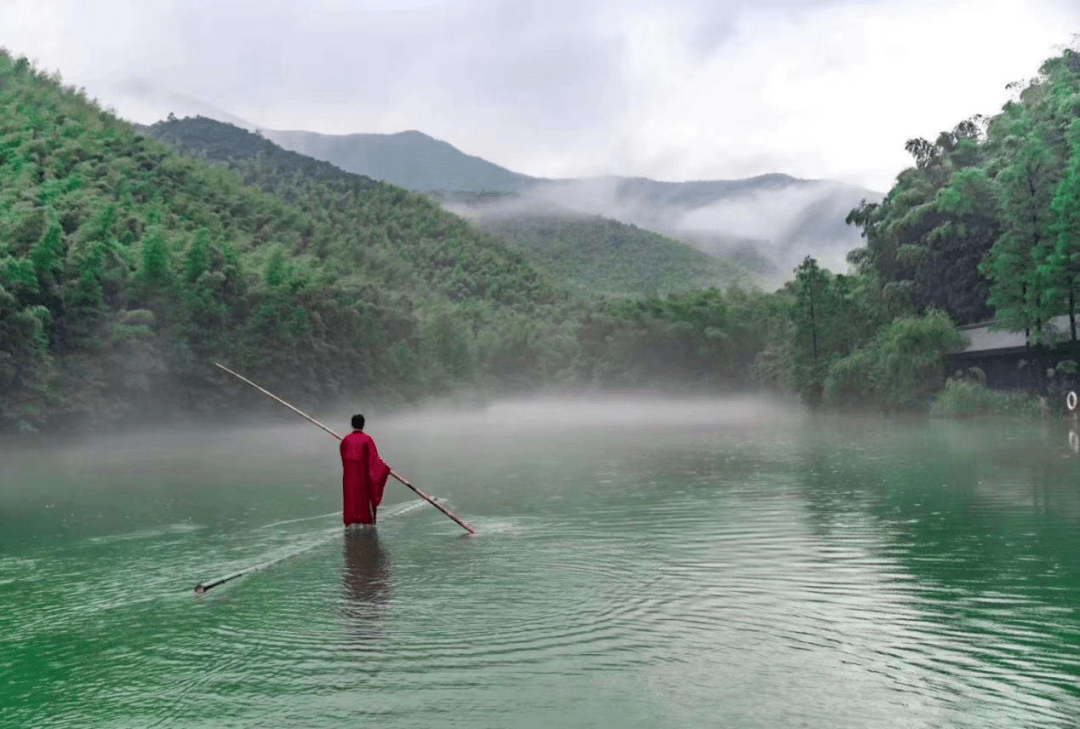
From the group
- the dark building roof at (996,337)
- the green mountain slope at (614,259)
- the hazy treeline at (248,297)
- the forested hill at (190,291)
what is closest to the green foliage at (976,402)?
the dark building roof at (996,337)

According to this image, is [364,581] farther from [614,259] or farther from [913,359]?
[614,259]

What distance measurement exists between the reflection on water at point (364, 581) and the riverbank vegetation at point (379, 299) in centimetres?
3364

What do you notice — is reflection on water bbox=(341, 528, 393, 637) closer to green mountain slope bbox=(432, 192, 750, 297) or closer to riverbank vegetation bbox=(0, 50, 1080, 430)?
riverbank vegetation bbox=(0, 50, 1080, 430)

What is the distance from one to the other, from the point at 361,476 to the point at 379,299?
76.1m

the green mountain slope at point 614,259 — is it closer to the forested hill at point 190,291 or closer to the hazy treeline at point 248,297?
the hazy treeline at point 248,297

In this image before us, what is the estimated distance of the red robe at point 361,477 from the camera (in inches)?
589

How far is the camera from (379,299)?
296 feet

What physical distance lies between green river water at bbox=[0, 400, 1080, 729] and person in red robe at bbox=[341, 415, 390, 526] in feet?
1.38

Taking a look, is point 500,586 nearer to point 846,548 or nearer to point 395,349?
point 846,548

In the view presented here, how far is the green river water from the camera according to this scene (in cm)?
805

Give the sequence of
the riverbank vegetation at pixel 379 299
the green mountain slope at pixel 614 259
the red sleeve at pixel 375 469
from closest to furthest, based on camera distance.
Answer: the red sleeve at pixel 375 469 < the riverbank vegetation at pixel 379 299 < the green mountain slope at pixel 614 259

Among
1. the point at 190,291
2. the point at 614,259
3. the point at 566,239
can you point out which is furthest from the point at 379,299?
the point at 566,239

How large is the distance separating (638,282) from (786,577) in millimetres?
Result: 152005

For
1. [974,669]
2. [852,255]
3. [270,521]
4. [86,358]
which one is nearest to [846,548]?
[974,669]
